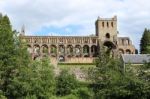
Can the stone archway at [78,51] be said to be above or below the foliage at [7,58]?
above

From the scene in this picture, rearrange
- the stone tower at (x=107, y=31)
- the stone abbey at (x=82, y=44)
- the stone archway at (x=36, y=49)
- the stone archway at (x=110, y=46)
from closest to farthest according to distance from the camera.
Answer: the stone archway at (x=110, y=46) < the stone archway at (x=36, y=49) < the stone abbey at (x=82, y=44) < the stone tower at (x=107, y=31)

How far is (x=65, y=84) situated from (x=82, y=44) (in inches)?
1639

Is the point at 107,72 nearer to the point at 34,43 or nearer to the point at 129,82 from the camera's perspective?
the point at 129,82

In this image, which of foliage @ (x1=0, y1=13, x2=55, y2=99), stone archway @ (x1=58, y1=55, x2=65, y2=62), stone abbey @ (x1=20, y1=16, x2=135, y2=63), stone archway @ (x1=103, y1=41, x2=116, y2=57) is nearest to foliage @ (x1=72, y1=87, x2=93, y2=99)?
foliage @ (x1=0, y1=13, x2=55, y2=99)

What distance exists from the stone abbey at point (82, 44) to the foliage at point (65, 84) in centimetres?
3540

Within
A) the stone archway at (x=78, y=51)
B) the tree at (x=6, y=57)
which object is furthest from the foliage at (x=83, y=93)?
the stone archway at (x=78, y=51)

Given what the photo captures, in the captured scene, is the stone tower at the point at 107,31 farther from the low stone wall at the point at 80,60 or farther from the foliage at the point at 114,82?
the foliage at the point at 114,82

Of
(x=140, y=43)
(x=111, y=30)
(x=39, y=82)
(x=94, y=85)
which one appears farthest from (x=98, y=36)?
(x=39, y=82)

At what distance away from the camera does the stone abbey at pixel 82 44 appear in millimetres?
111562

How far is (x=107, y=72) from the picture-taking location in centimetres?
7238

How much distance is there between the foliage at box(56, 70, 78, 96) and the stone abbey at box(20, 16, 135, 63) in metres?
35.4

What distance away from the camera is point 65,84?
238 ft

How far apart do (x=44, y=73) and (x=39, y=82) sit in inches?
100

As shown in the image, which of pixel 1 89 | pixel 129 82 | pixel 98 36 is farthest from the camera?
pixel 98 36
